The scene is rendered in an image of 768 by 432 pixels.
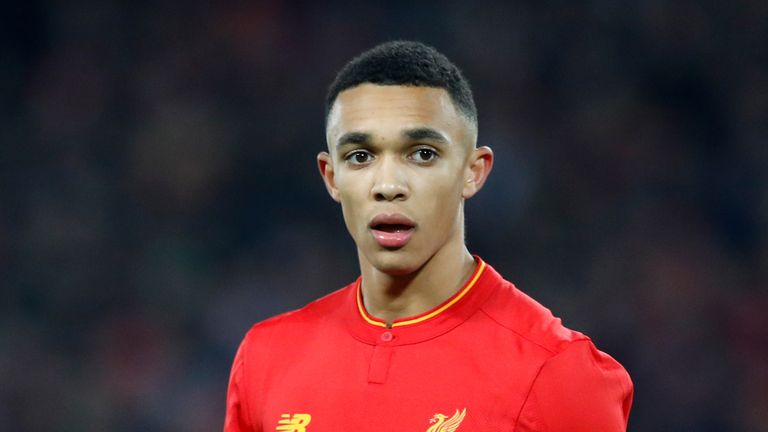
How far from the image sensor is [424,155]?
255 cm

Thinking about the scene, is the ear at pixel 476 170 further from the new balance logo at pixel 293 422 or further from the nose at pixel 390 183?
the new balance logo at pixel 293 422

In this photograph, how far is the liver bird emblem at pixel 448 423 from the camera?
7.97 feet

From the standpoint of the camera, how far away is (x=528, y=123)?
19.1 ft

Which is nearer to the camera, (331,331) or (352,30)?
(331,331)

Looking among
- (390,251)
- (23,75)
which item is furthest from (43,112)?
(390,251)

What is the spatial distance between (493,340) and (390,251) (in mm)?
312

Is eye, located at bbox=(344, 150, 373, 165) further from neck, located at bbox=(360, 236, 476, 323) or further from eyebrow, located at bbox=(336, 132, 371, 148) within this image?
→ neck, located at bbox=(360, 236, 476, 323)

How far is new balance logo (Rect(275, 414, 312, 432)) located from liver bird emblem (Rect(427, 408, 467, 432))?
1.04 feet

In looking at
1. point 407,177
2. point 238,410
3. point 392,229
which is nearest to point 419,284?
point 392,229

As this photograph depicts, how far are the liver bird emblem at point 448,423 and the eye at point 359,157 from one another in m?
0.61

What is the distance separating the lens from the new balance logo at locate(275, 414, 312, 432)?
2.58 m

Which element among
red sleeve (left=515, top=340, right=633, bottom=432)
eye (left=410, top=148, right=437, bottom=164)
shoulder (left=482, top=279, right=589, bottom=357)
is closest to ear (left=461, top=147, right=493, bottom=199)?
eye (left=410, top=148, right=437, bottom=164)

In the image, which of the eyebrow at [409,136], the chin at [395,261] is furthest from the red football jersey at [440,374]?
the eyebrow at [409,136]

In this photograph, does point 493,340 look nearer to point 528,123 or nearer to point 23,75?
point 528,123
